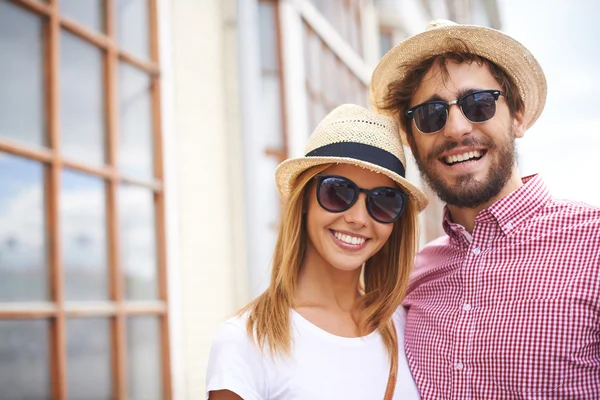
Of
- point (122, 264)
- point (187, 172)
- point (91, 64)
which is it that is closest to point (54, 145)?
point (91, 64)

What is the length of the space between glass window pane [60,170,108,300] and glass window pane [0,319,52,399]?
288mm

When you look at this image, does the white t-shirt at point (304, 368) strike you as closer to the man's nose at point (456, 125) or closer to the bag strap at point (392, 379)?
the bag strap at point (392, 379)

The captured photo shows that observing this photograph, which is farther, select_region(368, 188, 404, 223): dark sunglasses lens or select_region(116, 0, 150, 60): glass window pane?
select_region(116, 0, 150, 60): glass window pane

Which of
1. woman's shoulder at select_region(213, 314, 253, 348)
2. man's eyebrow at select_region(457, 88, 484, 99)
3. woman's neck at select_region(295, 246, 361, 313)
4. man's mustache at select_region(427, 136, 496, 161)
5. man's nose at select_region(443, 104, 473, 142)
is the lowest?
woman's shoulder at select_region(213, 314, 253, 348)

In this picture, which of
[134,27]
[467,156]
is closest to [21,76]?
[134,27]

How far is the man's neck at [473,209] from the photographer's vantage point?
2.59m

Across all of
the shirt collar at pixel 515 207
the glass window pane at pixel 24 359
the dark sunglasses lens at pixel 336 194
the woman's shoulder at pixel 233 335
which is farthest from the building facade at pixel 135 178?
the shirt collar at pixel 515 207

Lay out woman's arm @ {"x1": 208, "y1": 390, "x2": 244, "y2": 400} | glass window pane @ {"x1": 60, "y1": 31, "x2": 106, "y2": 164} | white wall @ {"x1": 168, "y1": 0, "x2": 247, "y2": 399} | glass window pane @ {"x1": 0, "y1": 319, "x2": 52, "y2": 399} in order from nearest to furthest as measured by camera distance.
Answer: woman's arm @ {"x1": 208, "y1": 390, "x2": 244, "y2": 400} < glass window pane @ {"x1": 0, "y1": 319, "x2": 52, "y2": 399} < glass window pane @ {"x1": 60, "y1": 31, "x2": 106, "y2": 164} < white wall @ {"x1": 168, "y1": 0, "x2": 247, "y2": 399}

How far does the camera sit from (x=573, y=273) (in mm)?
2260

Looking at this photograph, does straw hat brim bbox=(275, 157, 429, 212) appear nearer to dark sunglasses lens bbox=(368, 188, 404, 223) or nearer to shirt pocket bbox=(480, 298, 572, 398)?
dark sunglasses lens bbox=(368, 188, 404, 223)

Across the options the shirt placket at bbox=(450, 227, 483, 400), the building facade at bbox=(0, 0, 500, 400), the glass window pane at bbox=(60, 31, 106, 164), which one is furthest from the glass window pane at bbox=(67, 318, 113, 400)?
the shirt placket at bbox=(450, 227, 483, 400)

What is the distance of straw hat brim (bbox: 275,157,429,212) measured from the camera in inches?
95.3

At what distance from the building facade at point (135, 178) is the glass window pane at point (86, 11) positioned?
0.03 ft

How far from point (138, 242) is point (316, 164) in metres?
1.99
